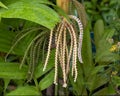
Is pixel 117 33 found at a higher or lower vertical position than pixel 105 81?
higher

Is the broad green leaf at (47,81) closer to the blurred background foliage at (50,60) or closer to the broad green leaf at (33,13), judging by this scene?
the blurred background foliage at (50,60)

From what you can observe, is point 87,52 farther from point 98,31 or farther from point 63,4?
point 63,4

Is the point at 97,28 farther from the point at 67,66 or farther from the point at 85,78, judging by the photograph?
the point at 67,66

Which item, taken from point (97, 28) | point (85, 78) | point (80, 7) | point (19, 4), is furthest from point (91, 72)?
point (19, 4)

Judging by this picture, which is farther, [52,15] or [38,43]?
[38,43]

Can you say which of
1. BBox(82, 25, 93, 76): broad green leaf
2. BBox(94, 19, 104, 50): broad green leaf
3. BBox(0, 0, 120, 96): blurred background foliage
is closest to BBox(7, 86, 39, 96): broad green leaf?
BBox(0, 0, 120, 96): blurred background foliage

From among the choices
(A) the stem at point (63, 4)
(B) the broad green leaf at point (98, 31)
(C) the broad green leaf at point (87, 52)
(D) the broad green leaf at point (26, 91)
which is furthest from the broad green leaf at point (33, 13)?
(B) the broad green leaf at point (98, 31)
